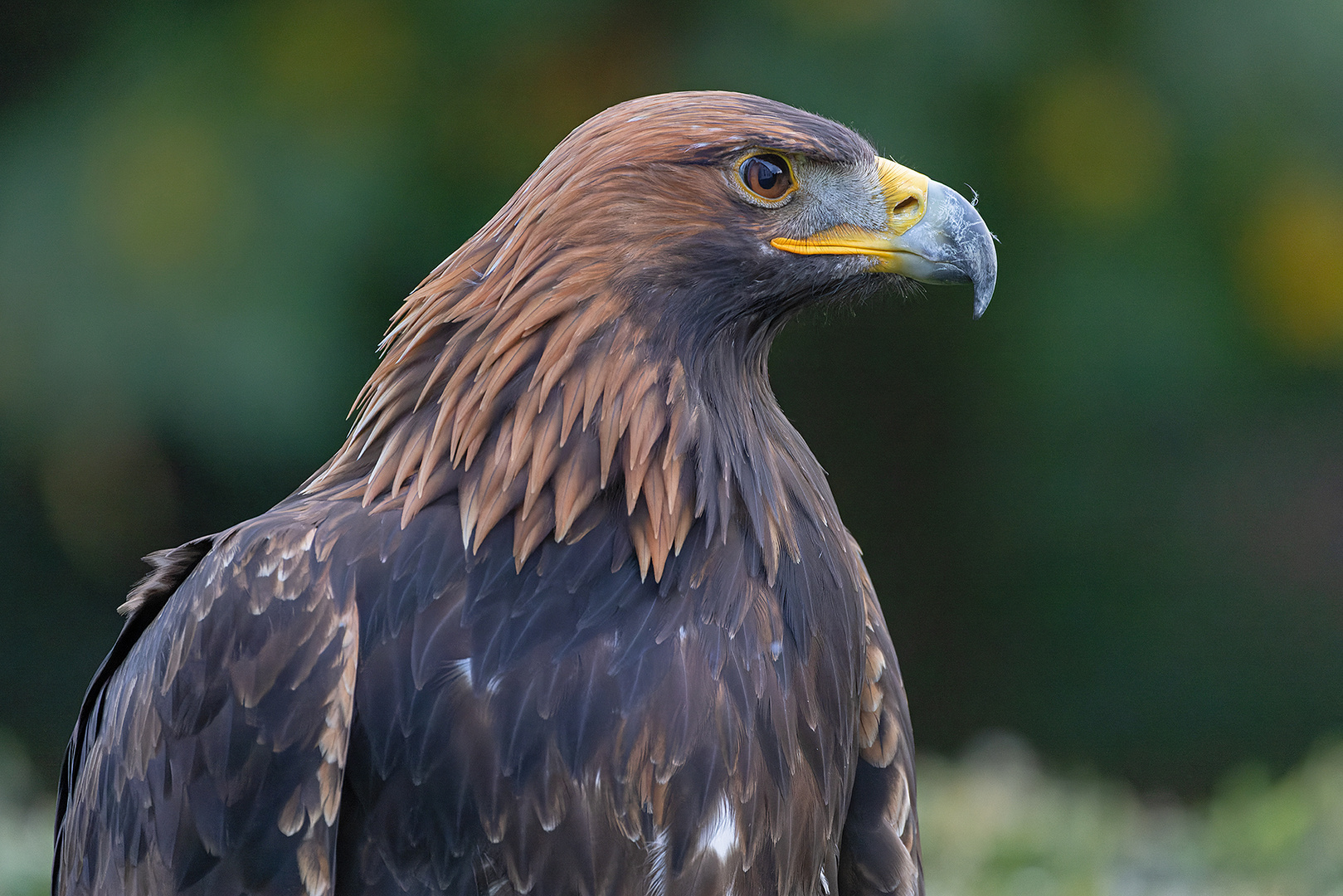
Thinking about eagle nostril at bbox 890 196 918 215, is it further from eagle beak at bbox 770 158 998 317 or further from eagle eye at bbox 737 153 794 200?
eagle eye at bbox 737 153 794 200

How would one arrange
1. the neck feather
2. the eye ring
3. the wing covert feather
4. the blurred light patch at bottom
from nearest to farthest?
the wing covert feather, the neck feather, the eye ring, the blurred light patch at bottom

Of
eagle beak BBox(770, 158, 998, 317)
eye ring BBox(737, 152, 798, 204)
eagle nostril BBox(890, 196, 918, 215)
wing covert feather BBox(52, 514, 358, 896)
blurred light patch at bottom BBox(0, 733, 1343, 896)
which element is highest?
eye ring BBox(737, 152, 798, 204)

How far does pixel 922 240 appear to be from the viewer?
2582 mm

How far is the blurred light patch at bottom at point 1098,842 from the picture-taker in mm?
3771

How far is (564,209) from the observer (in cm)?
238

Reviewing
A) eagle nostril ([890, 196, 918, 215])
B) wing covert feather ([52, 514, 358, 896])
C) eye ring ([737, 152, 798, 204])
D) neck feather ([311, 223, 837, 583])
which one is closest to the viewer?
wing covert feather ([52, 514, 358, 896])

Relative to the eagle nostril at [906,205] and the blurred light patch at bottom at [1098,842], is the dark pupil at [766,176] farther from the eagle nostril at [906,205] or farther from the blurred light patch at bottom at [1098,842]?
the blurred light patch at bottom at [1098,842]

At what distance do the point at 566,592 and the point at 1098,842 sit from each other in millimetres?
2485

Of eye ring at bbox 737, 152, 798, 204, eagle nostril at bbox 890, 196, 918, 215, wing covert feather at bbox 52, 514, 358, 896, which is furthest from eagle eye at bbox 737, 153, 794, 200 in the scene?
wing covert feather at bbox 52, 514, 358, 896

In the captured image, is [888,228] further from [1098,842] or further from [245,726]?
[1098,842]

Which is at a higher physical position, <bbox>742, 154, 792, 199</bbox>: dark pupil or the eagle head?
<bbox>742, 154, 792, 199</bbox>: dark pupil

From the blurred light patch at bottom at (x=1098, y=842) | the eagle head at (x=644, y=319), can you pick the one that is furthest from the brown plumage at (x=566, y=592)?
the blurred light patch at bottom at (x=1098, y=842)

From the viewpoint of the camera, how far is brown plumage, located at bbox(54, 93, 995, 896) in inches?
87.5

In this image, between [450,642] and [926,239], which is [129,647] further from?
[926,239]
